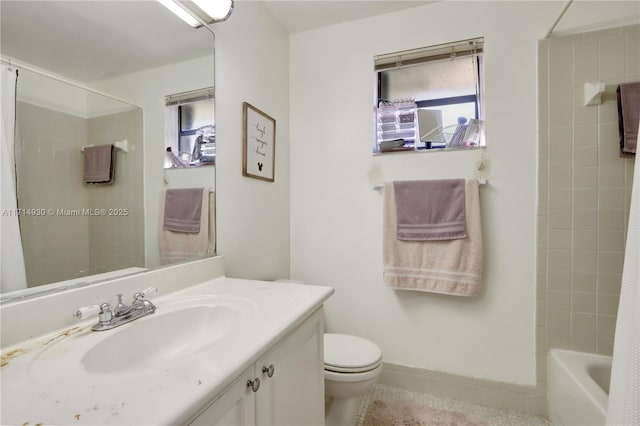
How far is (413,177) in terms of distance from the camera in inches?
67.7

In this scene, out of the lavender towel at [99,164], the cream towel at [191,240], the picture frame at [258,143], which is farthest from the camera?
the picture frame at [258,143]

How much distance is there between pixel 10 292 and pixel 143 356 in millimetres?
360

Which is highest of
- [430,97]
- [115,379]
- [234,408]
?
[430,97]

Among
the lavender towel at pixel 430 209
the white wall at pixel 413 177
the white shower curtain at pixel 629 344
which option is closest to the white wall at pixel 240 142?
the white wall at pixel 413 177

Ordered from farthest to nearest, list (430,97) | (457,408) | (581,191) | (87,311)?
1. (430,97)
2. (457,408)
3. (581,191)
4. (87,311)

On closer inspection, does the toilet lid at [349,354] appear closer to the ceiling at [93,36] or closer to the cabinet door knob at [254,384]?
the cabinet door knob at [254,384]

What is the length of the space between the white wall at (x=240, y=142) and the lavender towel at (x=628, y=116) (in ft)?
5.90

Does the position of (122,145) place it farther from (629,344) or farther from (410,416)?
(410,416)

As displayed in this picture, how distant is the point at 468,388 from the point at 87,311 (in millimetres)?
Result: 1879

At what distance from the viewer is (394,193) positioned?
170cm

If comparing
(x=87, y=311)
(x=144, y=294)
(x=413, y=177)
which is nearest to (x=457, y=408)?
(x=413, y=177)

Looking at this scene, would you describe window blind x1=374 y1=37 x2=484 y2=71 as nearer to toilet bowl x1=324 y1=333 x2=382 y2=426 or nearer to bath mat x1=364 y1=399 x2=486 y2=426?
toilet bowl x1=324 y1=333 x2=382 y2=426

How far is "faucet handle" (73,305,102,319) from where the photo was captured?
0.74m

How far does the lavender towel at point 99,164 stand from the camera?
87 centimetres
